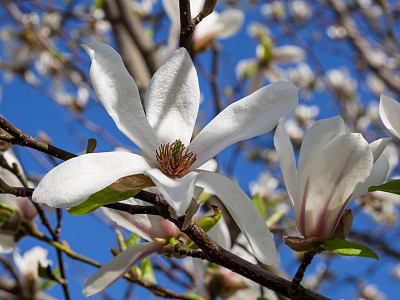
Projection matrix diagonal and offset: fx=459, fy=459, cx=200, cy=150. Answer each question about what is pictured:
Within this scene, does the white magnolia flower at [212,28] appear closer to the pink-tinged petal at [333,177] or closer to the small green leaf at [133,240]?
the small green leaf at [133,240]

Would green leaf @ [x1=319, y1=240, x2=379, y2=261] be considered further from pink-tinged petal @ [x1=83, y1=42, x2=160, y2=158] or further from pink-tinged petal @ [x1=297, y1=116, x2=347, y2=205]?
pink-tinged petal @ [x1=83, y1=42, x2=160, y2=158]

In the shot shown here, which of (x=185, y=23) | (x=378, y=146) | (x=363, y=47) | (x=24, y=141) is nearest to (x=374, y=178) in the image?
(x=378, y=146)

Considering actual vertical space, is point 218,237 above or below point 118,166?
below

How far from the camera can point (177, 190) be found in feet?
1.34

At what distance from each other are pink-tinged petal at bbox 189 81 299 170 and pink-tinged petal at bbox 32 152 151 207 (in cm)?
9

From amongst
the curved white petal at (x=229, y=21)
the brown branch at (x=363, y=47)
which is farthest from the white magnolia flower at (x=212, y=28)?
the brown branch at (x=363, y=47)

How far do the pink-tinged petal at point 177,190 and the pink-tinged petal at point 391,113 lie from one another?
255 millimetres

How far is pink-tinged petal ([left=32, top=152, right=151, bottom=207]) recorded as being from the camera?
0.41m

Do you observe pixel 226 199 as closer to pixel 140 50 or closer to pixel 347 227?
pixel 347 227

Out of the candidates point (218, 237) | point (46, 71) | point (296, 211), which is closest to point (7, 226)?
point (218, 237)

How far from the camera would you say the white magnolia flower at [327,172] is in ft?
1.70

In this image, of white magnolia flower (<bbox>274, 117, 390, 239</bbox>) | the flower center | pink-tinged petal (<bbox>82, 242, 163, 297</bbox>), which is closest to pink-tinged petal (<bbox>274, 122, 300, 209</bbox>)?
white magnolia flower (<bbox>274, 117, 390, 239</bbox>)

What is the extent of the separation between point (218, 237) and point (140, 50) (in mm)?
932

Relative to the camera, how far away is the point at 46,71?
2805 mm
